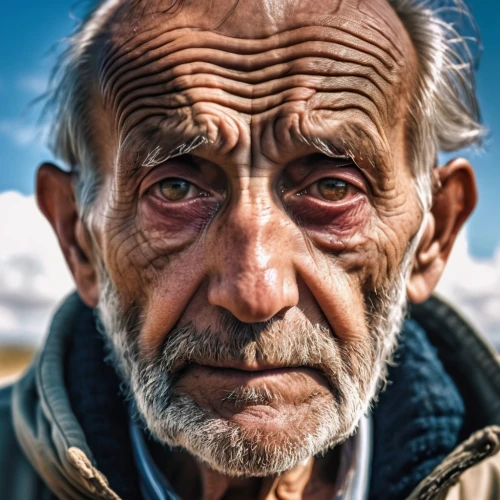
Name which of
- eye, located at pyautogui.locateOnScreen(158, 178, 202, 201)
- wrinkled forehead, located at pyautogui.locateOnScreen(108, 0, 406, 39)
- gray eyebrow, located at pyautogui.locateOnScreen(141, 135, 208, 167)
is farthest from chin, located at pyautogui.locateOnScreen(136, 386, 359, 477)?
wrinkled forehead, located at pyautogui.locateOnScreen(108, 0, 406, 39)

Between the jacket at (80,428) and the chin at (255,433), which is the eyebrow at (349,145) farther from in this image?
the jacket at (80,428)

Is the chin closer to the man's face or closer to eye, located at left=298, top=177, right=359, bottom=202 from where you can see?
the man's face

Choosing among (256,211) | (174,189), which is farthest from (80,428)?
(256,211)

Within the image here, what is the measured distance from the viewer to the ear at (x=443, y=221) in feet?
8.45

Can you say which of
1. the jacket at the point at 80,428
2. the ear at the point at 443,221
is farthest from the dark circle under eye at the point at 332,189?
the jacket at the point at 80,428

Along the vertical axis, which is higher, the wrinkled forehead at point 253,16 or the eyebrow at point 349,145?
the wrinkled forehead at point 253,16

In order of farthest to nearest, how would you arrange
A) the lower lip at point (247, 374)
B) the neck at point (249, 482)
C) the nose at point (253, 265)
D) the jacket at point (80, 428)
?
the neck at point (249, 482)
the jacket at point (80, 428)
the lower lip at point (247, 374)
the nose at point (253, 265)

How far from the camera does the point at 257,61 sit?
2.03m

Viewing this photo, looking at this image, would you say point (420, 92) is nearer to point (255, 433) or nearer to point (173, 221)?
point (173, 221)

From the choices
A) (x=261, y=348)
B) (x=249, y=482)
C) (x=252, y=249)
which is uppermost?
(x=252, y=249)

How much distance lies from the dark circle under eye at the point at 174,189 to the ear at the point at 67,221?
570mm

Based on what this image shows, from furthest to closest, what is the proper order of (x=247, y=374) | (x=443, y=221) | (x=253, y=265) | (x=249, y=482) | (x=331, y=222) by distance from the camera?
(x=443, y=221), (x=249, y=482), (x=331, y=222), (x=247, y=374), (x=253, y=265)

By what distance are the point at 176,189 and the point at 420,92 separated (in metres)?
0.98

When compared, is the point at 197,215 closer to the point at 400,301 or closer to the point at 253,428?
the point at 253,428
